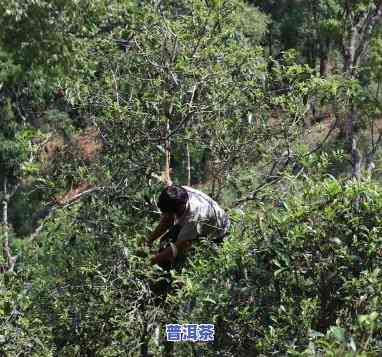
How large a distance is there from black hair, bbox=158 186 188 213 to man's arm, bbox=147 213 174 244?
3.6 inches

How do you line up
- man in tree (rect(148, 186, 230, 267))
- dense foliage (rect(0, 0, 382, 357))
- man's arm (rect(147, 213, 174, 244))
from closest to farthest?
dense foliage (rect(0, 0, 382, 357)) < man in tree (rect(148, 186, 230, 267)) < man's arm (rect(147, 213, 174, 244))

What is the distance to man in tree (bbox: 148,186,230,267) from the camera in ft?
14.9

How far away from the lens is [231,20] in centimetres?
620

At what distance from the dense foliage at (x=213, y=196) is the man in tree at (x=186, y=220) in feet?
0.31

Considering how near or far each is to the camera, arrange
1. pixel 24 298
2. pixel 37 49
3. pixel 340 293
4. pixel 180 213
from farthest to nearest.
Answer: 1. pixel 37 49
2. pixel 180 213
3. pixel 24 298
4. pixel 340 293

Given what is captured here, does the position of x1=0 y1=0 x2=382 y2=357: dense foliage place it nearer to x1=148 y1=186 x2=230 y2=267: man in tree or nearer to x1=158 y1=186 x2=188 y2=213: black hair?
x1=148 y1=186 x2=230 y2=267: man in tree

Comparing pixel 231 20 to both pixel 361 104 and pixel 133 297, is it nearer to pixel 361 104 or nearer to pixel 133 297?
pixel 133 297

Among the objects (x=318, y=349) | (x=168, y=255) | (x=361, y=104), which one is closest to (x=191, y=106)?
(x=168, y=255)

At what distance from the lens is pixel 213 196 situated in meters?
5.80

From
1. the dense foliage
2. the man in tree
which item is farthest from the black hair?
the dense foliage

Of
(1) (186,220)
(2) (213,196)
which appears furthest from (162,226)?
Answer: (2) (213,196)

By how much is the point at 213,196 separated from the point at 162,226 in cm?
116

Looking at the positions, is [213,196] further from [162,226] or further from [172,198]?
[172,198]

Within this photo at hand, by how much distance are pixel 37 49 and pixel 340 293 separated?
7240mm
